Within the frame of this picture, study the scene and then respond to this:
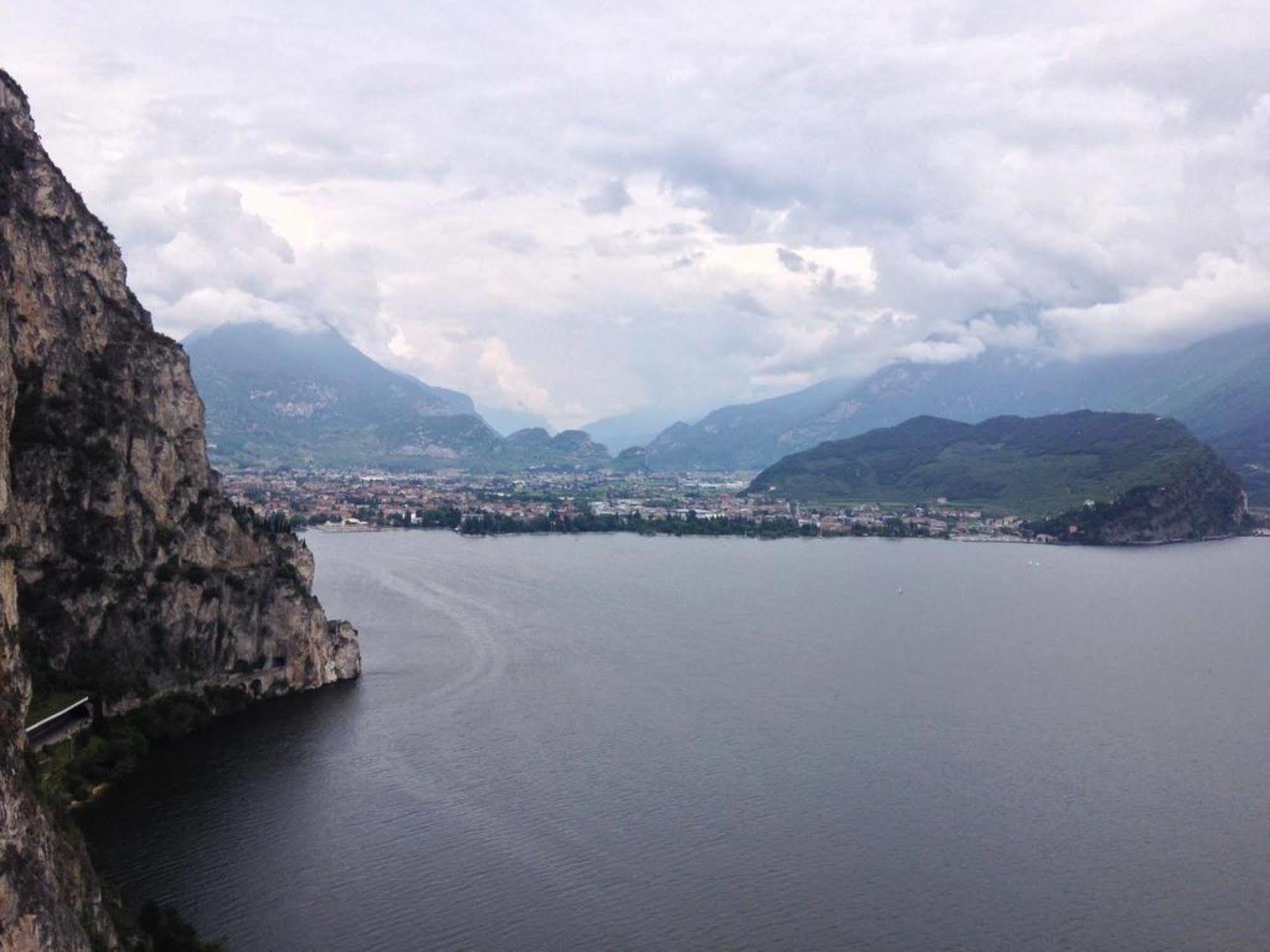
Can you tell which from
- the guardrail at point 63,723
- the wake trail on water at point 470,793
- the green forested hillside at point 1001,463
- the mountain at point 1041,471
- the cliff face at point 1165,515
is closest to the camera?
the wake trail on water at point 470,793

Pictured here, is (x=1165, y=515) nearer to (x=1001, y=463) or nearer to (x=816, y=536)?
(x=816, y=536)

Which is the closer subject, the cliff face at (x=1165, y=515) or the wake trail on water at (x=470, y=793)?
the wake trail on water at (x=470, y=793)

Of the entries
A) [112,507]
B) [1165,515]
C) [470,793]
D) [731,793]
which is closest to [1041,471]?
[1165,515]

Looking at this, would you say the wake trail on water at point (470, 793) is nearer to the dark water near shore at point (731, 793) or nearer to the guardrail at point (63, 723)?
the dark water near shore at point (731, 793)

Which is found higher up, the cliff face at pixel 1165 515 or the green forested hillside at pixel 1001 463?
the green forested hillside at pixel 1001 463

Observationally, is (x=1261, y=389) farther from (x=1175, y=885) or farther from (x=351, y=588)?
(x=1175, y=885)

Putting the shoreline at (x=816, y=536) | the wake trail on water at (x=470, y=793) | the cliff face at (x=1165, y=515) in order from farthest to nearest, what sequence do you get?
the cliff face at (x=1165, y=515) → the shoreline at (x=816, y=536) → the wake trail on water at (x=470, y=793)

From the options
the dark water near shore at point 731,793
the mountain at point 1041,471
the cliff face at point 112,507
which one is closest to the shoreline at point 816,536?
the mountain at point 1041,471
